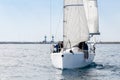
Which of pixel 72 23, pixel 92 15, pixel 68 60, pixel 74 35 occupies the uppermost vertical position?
pixel 92 15

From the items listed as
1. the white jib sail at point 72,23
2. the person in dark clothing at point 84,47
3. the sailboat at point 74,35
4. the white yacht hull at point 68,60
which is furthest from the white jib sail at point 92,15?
the white yacht hull at point 68,60

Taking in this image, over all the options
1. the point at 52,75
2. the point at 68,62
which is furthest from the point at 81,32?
the point at 52,75

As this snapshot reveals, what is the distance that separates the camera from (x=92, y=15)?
50.4 m

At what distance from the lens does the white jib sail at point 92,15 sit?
49594mm

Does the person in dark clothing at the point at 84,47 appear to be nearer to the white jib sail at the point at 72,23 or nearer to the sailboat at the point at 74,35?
the sailboat at the point at 74,35

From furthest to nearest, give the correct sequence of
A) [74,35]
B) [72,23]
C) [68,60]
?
[74,35]
[72,23]
[68,60]

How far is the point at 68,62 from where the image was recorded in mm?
38688

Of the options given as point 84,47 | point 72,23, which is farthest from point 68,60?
point 84,47

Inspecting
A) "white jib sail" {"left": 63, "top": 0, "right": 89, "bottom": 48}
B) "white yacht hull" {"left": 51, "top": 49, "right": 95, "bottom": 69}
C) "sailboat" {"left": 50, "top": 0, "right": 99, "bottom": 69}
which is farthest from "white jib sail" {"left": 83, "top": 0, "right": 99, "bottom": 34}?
"white yacht hull" {"left": 51, "top": 49, "right": 95, "bottom": 69}

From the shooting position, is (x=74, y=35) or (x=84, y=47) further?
(x=84, y=47)

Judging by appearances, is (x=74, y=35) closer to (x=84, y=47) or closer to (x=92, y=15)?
(x=84, y=47)

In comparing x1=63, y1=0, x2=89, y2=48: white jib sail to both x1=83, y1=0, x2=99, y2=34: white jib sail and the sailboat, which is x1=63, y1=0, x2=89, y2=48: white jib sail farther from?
x1=83, y1=0, x2=99, y2=34: white jib sail

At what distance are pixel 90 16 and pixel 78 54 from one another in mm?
11859

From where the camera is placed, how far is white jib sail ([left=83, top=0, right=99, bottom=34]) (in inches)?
1953
